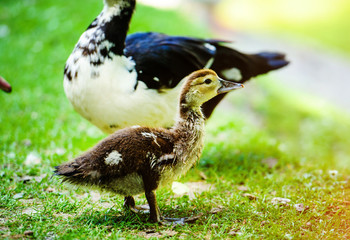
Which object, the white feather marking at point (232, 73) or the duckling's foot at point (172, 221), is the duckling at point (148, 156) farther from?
the white feather marking at point (232, 73)

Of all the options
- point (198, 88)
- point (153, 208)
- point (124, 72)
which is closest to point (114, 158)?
point (153, 208)

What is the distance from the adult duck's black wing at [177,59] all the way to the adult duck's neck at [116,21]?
7.0 inches

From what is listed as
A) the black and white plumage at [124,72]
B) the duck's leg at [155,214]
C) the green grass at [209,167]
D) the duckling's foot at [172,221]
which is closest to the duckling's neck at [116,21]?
the black and white plumage at [124,72]

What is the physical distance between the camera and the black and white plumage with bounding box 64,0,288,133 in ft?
13.7

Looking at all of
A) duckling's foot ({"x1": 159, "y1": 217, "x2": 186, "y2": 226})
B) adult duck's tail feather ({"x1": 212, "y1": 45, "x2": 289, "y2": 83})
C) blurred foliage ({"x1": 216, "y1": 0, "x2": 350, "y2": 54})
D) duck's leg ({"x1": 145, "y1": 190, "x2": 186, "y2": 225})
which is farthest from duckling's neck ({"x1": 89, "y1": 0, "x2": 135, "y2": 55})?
blurred foliage ({"x1": 216, "y1": 0, "x2": 350, "y2": 54})

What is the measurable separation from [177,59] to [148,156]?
1.62 meters

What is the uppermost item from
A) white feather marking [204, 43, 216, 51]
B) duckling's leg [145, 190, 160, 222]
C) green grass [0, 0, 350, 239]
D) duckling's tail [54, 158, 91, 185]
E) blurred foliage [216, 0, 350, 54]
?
white feather marking [204, 43, 216, 51]

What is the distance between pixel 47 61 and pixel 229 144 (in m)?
4.83

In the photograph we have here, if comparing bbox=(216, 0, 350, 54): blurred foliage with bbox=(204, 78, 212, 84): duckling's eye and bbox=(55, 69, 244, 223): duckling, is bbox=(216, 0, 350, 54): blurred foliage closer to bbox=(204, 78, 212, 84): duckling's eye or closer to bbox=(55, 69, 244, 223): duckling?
bbox=(204, 78, 212, 84): duckling's eye

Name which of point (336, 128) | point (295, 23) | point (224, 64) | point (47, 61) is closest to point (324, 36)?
point (295, 23)

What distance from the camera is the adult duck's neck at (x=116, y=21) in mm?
4406

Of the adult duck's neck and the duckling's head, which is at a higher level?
the adult duck's neck

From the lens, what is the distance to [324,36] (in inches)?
703

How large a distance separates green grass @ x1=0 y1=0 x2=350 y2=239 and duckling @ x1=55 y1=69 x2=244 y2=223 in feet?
0.87
